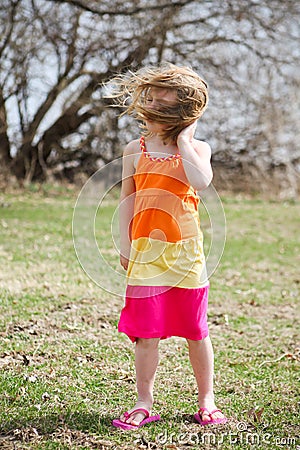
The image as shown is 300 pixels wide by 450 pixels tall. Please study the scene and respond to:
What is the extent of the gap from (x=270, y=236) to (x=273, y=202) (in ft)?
12.7

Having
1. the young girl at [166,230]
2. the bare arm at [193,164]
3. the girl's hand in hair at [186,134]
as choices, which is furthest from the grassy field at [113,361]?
the girl's hand in hair at [186,134]

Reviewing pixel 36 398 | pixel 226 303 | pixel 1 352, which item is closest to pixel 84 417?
pixel 36 398

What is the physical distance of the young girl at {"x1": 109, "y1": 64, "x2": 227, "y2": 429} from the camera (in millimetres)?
3133

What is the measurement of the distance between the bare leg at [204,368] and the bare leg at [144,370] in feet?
0.61

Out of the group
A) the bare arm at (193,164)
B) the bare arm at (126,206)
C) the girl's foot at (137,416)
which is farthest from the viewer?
the bare arm at (126,206)

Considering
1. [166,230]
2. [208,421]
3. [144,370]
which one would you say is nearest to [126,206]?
[166,230]

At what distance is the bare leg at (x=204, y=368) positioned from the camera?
3.23 m

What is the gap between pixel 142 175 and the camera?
3.22 meters

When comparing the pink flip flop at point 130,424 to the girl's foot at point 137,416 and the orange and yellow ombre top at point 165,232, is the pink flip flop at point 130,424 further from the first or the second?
the orange and yellow ombre top at point 165,232

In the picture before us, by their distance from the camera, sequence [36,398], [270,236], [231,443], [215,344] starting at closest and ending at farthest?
[231,443]
[36,398]
[215,344]
[270,236]

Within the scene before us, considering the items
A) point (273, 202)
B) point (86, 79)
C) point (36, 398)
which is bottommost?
point (36, 398)

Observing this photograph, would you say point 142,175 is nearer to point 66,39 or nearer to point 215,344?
point 215,344

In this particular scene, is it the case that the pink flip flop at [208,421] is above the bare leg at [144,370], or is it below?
below

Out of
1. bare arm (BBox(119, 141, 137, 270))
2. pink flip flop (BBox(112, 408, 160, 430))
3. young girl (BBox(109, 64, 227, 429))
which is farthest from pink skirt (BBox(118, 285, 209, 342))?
pink flip flop (BBox(112, 408, 160, 430))
